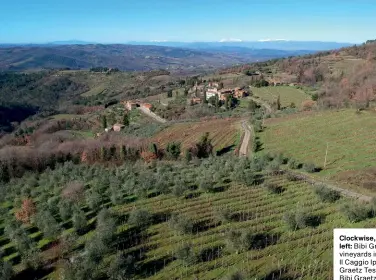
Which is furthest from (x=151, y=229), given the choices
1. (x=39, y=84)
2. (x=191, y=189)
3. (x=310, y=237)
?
(x=39, y=84)

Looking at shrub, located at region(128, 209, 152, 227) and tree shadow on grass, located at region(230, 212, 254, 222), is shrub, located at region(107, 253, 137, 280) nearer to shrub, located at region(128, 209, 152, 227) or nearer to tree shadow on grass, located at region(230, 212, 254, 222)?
shrub, located at region(128, 209, 152, 227)

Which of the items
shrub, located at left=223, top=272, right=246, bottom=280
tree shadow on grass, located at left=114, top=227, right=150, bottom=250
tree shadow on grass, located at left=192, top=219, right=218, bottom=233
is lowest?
tree shadow on grass, located at left=114, top=227, right=150, bottom=250

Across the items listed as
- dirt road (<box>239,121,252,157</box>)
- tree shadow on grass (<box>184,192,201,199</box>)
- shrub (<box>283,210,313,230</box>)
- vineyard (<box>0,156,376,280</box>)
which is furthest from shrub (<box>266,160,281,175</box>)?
shrub (<box>283,210,313,230</box>)

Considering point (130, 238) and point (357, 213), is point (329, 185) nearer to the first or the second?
point (357, 213)

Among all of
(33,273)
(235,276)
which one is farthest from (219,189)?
(33,273)

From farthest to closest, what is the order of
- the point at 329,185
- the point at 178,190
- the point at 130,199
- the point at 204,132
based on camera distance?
the point at 204,132, the point at 329,185, the point at 130,199, the point at 178,190

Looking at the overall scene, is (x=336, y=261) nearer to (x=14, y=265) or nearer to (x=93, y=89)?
(x=14, y=265)
